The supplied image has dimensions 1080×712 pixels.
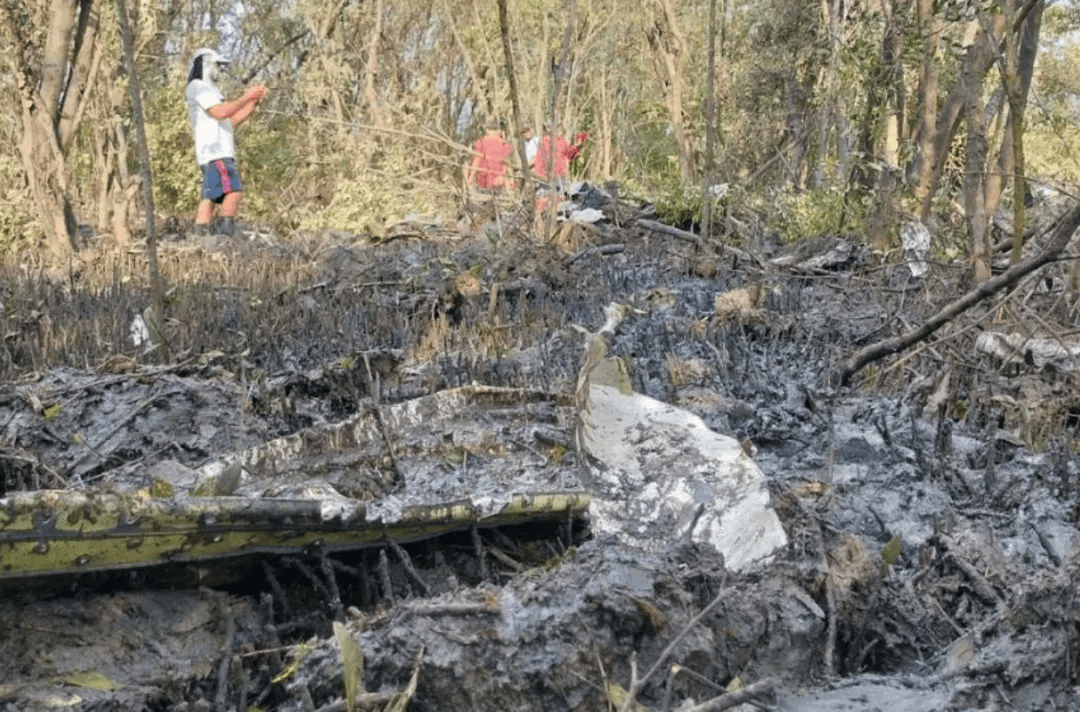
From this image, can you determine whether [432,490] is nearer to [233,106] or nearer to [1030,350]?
[1030,350]

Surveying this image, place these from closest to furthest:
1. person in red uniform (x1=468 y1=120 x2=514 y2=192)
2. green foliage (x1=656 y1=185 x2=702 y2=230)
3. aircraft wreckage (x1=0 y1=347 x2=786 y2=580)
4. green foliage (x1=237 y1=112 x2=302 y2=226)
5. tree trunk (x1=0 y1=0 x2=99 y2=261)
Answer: aircraft wreckage (x1=0 y1=347 x2=786 y2=580) → tree trunk (x1=0 y1=0 x2=99 y2=261) → green foliage (x1=656 y1=185 x2=702 y2=230) → person in red uniform (x1=468 y1=120 x2=514 y2=192) → green foliage (x1=237 y1=112 x2=302 y2=226)

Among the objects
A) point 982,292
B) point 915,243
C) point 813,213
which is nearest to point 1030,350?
point 982,292

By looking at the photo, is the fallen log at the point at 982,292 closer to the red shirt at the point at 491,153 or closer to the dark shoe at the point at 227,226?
the red shirt at the point at 491,153

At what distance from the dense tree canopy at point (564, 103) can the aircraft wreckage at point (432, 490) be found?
1.96 meters

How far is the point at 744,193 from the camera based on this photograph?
9.50 m

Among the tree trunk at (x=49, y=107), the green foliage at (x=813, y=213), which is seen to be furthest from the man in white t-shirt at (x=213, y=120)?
the green foliage at (x=813, y=213)

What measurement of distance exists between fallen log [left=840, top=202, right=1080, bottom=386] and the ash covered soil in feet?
0.42

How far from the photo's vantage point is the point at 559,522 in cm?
261

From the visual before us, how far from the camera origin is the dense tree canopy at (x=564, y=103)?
7613mm

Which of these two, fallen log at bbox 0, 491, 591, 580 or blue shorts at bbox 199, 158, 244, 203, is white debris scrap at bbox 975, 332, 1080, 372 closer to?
fallen log at bbox 0, 491, 591, 580

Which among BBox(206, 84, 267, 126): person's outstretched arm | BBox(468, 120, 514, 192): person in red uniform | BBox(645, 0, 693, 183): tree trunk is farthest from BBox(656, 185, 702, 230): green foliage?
BBox(206, 84, 267, 126): person's outstretched arm

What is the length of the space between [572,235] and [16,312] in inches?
183

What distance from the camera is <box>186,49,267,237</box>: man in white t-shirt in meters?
10.6

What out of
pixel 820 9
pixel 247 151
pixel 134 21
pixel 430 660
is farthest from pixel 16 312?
pixel 247 151
